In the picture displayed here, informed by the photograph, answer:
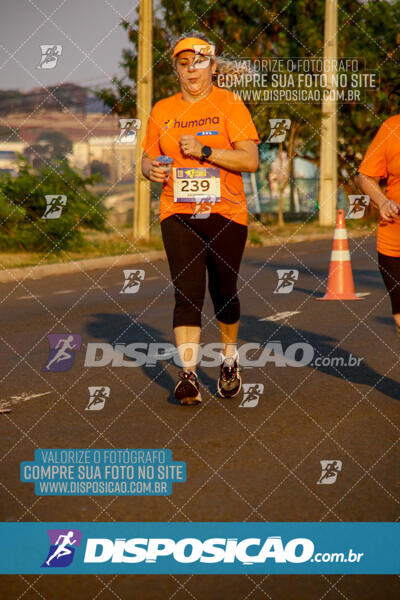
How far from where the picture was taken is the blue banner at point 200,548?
3.72 meters

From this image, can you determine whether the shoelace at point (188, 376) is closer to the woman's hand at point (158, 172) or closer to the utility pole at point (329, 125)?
the woman's hand at point (158, 172)

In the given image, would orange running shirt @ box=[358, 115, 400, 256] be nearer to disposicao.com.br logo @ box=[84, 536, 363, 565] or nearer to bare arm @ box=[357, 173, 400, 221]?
bare arm @ box=[357, 173, 400, 221]

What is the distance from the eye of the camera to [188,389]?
639 centimetres

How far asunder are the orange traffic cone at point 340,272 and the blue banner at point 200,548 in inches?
316

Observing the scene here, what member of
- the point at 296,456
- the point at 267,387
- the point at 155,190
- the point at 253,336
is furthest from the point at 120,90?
the point at 296,456

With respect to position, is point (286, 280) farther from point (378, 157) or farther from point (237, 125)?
point (378, 157)

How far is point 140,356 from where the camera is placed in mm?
8328

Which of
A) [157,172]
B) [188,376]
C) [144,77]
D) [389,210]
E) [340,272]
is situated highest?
[157,172]

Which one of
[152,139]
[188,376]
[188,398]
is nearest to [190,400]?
[188,398]

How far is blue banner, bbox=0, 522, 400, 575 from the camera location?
372 cm

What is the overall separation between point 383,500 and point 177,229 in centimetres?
242

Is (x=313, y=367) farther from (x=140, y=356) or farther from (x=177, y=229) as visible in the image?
(x=177, y=229)

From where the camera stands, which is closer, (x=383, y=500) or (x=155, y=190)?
(x=383, y=500)

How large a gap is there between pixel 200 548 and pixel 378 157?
2867 millimetres
